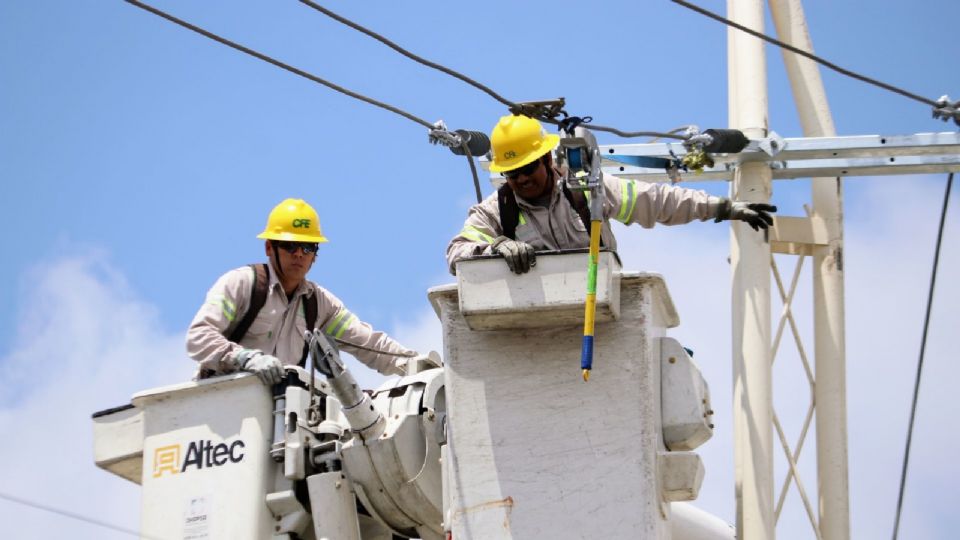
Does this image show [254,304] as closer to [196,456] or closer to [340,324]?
[340,324]

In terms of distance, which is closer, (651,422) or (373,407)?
(651,422)

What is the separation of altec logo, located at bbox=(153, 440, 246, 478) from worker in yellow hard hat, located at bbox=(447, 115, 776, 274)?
5.48 ft

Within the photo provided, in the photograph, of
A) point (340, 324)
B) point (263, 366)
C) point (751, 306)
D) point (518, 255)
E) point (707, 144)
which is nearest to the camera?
point (518, 255)

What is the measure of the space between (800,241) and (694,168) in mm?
1066

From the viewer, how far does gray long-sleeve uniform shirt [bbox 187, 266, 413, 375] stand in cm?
889

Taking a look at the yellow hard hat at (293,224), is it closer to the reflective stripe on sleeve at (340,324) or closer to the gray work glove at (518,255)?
the reflective stripe on sleeve at (340,324)

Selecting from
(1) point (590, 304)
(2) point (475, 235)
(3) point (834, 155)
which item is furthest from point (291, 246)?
(3) point (834, 155)

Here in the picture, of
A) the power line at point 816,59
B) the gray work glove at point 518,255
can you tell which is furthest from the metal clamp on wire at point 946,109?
the gray work glove at point 518,255

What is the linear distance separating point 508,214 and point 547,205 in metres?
0.20

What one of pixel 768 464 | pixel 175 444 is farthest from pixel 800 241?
pixel 175 444

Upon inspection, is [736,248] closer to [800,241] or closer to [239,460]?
[800,241]

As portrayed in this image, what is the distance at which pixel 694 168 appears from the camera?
32.0 feet

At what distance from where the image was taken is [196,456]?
28.7 feet

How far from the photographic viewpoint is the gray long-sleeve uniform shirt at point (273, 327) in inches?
350
